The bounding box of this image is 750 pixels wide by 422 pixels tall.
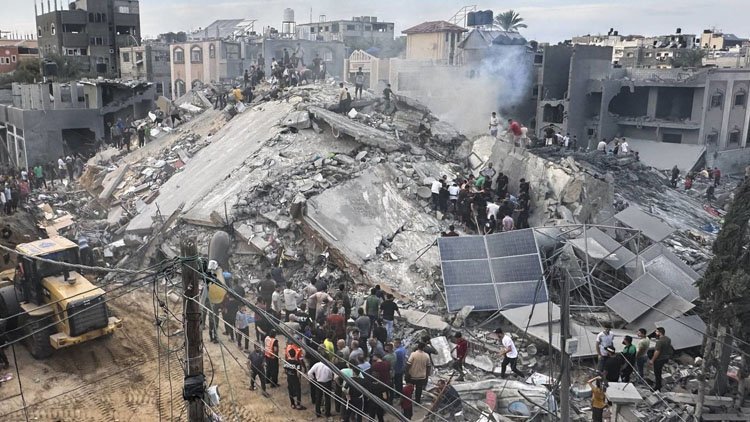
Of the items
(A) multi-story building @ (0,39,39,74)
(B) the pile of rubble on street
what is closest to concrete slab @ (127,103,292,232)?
(B) the pile of rubble on street

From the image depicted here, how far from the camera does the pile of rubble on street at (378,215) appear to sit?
11.7 meters

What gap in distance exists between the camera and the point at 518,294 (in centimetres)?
1272

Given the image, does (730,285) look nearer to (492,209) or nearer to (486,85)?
(492,209)

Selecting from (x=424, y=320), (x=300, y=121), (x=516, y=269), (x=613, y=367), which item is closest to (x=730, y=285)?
(x=613, y=367)

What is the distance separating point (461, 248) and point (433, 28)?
132 feet

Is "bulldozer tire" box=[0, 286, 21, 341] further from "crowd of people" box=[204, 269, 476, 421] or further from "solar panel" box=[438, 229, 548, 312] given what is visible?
"solar panel" box=[438, 229, 548, 312]

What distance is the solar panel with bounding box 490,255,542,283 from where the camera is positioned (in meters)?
12.9

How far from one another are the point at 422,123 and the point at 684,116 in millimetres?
25170

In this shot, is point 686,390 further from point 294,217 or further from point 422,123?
point 422,123

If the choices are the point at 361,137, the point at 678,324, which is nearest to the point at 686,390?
the point at 678,324

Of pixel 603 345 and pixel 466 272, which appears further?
pixel 466 272

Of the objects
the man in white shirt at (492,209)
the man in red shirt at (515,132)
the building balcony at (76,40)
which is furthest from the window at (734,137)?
the building balcony at (76,40)

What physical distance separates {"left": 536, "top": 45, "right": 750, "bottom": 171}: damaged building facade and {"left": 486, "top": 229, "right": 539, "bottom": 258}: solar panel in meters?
26.7

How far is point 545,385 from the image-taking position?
10500 mm
